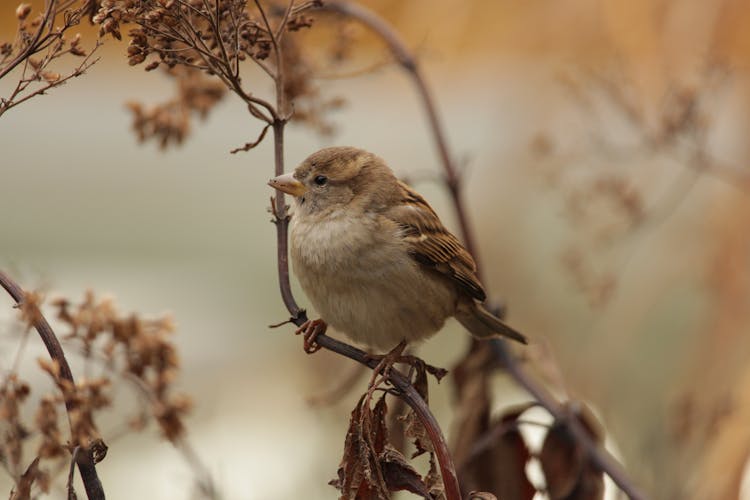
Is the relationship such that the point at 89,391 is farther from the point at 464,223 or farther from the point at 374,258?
the point at 464,223

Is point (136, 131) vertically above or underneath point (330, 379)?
above

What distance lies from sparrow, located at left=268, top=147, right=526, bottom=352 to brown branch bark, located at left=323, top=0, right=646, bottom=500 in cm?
9

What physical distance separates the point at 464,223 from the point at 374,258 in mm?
394

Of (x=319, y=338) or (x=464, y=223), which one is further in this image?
(x=464, y=223)

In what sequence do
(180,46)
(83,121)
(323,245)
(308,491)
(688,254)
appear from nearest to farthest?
(180,46)
(323,245)
(308,491)
(688,254)
(83,121)

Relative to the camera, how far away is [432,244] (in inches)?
92.7

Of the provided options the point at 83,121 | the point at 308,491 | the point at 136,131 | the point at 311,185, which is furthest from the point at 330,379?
the point at 83,121

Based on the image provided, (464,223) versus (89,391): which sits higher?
(89,391)

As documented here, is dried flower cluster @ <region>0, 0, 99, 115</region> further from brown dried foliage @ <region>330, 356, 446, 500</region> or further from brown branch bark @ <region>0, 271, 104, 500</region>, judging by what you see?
brown dried foliage @ <region>330, 356, 446, 500</region>

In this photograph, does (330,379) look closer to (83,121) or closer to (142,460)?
(142,460)

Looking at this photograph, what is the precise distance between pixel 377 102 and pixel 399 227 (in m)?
4.59

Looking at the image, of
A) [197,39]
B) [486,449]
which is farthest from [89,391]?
[486,449]

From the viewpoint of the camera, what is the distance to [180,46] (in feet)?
5.35

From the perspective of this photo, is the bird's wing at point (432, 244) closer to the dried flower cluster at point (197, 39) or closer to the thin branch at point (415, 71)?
the thin branch at point (415, 71)
